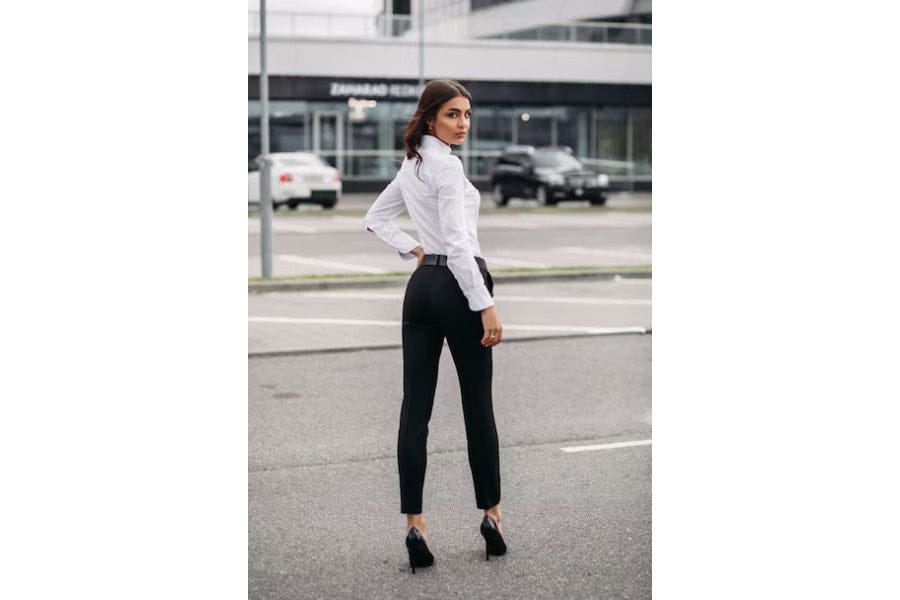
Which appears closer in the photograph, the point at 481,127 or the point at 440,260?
the point at 440,260

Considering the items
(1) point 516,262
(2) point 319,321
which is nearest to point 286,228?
(1) point 516,262

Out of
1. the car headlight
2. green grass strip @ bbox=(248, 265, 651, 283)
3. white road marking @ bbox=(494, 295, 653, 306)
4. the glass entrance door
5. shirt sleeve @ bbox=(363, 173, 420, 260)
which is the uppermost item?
the glass entrance door

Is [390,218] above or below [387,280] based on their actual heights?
above

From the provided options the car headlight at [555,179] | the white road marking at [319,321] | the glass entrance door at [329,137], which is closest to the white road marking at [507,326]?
the white road marking at [319,321]

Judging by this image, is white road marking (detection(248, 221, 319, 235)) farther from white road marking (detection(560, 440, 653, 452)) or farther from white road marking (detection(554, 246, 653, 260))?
white road marking (detection(560, 440, 653, 452))

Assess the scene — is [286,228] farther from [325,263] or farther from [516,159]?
[516,159]

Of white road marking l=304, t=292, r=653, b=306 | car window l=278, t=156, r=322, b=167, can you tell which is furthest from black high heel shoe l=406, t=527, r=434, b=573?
car window l=278, t=156, r=322, b=167

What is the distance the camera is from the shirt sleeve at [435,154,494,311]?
4.40 meters

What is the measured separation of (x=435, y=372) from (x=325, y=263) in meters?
13.3

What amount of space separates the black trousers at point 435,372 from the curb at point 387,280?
986 centimetres

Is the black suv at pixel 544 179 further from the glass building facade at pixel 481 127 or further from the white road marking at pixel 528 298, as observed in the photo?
the white road marking at pixel 528 298

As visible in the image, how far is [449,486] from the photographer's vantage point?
598cm
